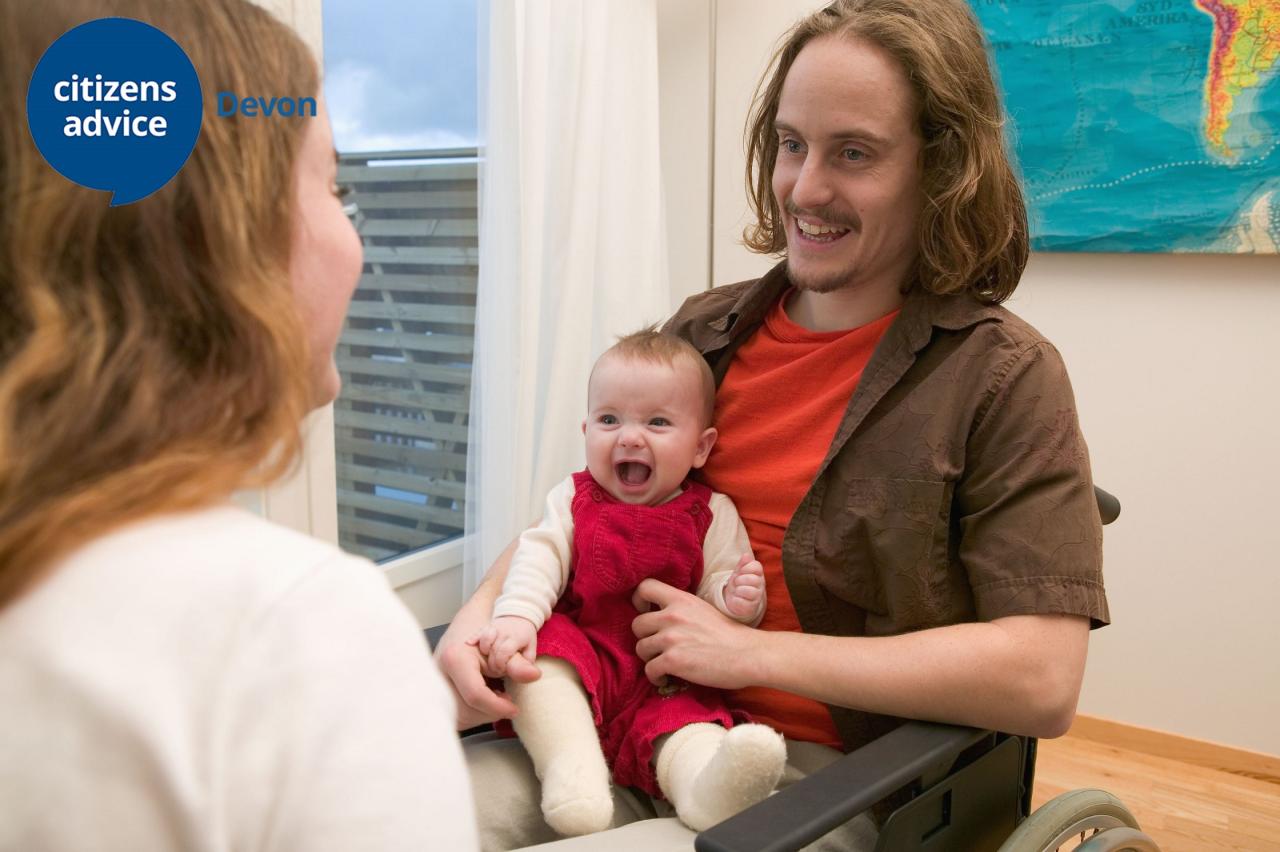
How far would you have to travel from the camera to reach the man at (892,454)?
1.17 m

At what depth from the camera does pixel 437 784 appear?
52cm

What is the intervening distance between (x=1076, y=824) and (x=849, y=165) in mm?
859

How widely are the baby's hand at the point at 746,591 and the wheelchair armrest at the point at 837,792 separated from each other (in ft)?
0.84

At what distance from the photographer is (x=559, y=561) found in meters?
1.42

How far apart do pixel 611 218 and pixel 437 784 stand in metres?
1.98

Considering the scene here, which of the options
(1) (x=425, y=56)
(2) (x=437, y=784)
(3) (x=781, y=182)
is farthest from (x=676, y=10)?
(2) (x=437, y=784)

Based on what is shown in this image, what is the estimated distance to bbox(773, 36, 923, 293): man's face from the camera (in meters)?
1.33

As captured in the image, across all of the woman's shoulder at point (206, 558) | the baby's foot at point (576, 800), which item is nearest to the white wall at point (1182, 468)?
the baby's foot at point (576, 800)

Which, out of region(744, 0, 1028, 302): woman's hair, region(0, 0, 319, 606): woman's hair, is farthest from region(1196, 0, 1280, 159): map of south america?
region(0, 0, 319, 606): woman's hair

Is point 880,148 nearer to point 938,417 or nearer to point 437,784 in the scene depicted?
point 938,417

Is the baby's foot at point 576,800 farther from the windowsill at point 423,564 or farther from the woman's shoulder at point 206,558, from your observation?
the windowsill at point 423,564

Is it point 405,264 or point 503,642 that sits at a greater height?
point 405,264

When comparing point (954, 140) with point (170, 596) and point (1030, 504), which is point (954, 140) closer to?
point (1030, 504)

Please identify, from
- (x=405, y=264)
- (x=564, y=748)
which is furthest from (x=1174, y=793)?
(x=405, y=264)
